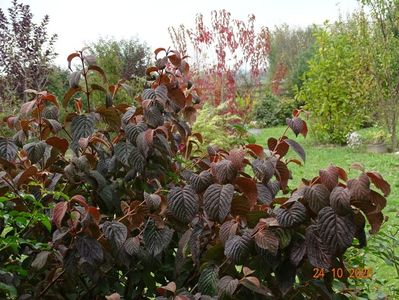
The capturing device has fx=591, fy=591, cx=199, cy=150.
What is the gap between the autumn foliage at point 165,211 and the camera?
1.27 metres

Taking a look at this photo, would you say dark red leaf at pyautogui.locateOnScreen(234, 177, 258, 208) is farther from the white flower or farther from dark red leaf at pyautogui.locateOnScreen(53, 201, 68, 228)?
the white flower

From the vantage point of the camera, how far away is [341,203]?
1.21 meters

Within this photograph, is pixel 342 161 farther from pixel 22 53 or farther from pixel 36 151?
pixel 36 151

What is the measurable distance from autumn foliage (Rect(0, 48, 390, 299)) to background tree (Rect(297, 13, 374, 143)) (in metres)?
10.6

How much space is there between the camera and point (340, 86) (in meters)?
12.1

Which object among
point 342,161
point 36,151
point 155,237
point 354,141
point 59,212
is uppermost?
point 36,151

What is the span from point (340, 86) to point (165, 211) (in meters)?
11.1

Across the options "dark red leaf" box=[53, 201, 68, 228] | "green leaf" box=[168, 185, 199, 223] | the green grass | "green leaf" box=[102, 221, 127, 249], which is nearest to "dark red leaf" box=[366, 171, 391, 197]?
"green leaf" box=[168, 185, 199, 223]

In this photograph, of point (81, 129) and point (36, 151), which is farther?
point (81, 129)

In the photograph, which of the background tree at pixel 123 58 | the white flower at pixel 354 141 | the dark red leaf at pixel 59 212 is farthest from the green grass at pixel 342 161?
the dark red leaf at pixel 59 212

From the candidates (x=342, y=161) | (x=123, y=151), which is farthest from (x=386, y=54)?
(x=123, y=151)

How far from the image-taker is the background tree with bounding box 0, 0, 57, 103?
1020cm

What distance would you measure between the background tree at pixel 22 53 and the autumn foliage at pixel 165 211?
880 cm

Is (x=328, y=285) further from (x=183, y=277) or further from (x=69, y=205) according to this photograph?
(x=69, y=205)
